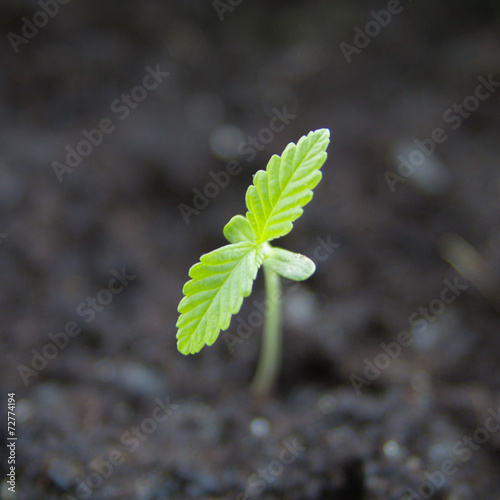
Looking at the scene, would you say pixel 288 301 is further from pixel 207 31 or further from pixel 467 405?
pixel 207 31

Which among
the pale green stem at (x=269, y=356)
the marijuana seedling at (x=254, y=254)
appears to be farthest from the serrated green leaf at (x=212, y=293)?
the pale green stem at (x=269, y=356)

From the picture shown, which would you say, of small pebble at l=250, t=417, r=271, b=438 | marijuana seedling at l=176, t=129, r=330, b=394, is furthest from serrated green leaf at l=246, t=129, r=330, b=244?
small pebble at l=250, t=417, r=271, b=438

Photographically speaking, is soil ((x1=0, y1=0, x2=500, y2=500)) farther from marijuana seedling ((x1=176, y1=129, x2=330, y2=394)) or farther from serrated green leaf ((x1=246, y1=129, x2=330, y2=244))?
serrated green leaf ((x1=246, y1=129, x2=330, y2=244))

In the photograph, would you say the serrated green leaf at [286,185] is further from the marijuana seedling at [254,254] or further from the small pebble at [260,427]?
the small pebble at [260,427]

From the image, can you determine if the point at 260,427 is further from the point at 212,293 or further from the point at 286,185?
the point at 286,185

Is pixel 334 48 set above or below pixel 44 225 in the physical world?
above

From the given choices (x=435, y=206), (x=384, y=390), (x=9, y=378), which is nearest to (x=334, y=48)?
(x=435, y=206)
